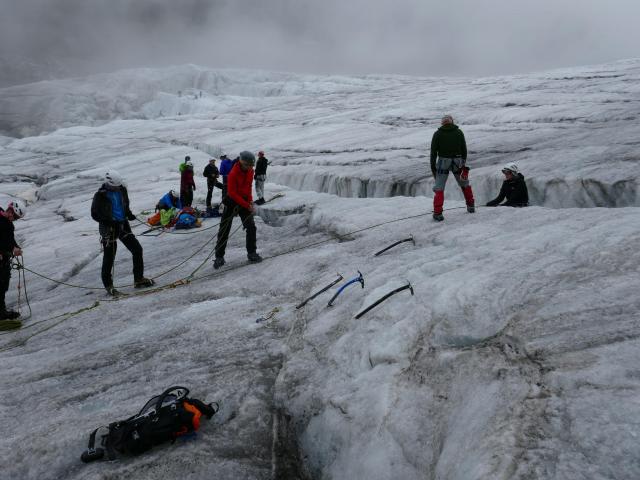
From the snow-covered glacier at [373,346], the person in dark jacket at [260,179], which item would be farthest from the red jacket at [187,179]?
the snow-covered glacier at [373,346]

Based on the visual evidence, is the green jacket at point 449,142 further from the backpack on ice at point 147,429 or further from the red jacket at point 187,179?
the red jacket at point 187,179

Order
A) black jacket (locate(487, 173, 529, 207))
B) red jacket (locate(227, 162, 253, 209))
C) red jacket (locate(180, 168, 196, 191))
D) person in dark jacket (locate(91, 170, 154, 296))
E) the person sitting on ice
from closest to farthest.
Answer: person in dark jacket (locate(91, 170, 154, 296)), red jacket (locate(227, 162, 253, 209)), black jacket (locate(487, 173, 529, 207)), red jacket (locate(180, 168, 196, 191)), the person sitting on ice

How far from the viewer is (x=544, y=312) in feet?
13.5

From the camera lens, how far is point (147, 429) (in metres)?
4.01

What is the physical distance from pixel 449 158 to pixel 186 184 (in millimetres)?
9090

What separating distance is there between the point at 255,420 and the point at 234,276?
411 centimetres

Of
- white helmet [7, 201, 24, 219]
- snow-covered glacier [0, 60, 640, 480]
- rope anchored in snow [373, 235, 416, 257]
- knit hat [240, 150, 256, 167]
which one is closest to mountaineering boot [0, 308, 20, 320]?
snow-covered glacier [0, 60, 640, 480]

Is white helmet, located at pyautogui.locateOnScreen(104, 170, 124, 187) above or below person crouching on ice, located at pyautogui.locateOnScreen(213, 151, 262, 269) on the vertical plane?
above

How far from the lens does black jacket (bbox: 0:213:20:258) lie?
784cm

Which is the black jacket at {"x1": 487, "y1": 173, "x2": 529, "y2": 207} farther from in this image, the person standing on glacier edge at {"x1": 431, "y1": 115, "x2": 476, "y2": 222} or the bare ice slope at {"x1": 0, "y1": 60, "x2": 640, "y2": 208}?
the person standing on glacier edge at {"x1": 431, "y1": 115, "x2": 476, "y2": 222}

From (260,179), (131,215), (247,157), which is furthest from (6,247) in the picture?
(260,179)

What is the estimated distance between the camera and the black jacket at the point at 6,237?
784 cm

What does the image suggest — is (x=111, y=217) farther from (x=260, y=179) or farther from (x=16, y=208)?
(x=260, y=179)

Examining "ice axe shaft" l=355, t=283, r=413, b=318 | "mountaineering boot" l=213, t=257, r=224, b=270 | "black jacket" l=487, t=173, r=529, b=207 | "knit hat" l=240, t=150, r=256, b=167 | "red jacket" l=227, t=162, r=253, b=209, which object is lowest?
"mountaineering boot" l=213, t=257, r=224, b=270
